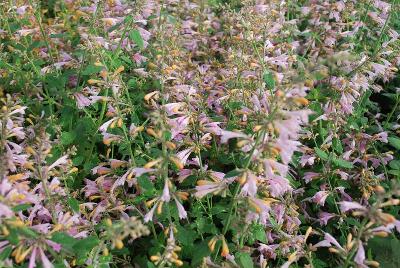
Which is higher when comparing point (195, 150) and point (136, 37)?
point (136, 37)

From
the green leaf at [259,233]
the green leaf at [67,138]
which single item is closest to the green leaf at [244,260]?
the green leaf at [259,233]

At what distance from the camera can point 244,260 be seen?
3236mm

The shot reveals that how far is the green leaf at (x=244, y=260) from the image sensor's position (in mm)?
3228

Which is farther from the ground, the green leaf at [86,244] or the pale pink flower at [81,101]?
the pale pink flower at [81,101]

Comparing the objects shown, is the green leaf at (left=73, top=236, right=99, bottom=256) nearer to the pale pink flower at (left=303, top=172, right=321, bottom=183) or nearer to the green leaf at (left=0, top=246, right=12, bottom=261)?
the green leaf at (left=0, top=246, right=12, bottom=261)

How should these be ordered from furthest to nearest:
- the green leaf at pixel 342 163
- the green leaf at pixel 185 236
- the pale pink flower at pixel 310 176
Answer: the pale pink flower at pixel 310 176 → the green leaf at pixel 342 163 → the green leaf at pixel 185 236

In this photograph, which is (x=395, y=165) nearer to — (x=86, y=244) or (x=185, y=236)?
(x=185, y=236)

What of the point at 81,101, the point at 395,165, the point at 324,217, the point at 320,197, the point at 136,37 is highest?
the point at 136,37

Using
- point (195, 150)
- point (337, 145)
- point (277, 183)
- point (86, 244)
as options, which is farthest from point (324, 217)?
point (86, 244)

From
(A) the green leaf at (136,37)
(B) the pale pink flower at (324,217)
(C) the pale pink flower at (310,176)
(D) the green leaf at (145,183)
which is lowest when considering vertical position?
(B) the pale pink flower at (324,217)

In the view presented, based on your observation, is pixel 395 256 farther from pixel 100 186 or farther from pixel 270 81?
pixel 100 186

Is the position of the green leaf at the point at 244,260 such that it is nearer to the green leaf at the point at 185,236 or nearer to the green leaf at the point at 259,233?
the green leaf at the point at 259,233

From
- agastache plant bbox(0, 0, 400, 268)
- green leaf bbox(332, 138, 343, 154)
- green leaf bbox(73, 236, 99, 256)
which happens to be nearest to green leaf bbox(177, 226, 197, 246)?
agastache plant bbox(0, 0, 400, 268)

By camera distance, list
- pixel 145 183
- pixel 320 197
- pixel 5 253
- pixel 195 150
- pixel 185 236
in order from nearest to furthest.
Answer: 1. pixel 5 253
2. pixel 145 183
3. pixel 185 236
4. pixel 195 150
5. pixel 320 197
